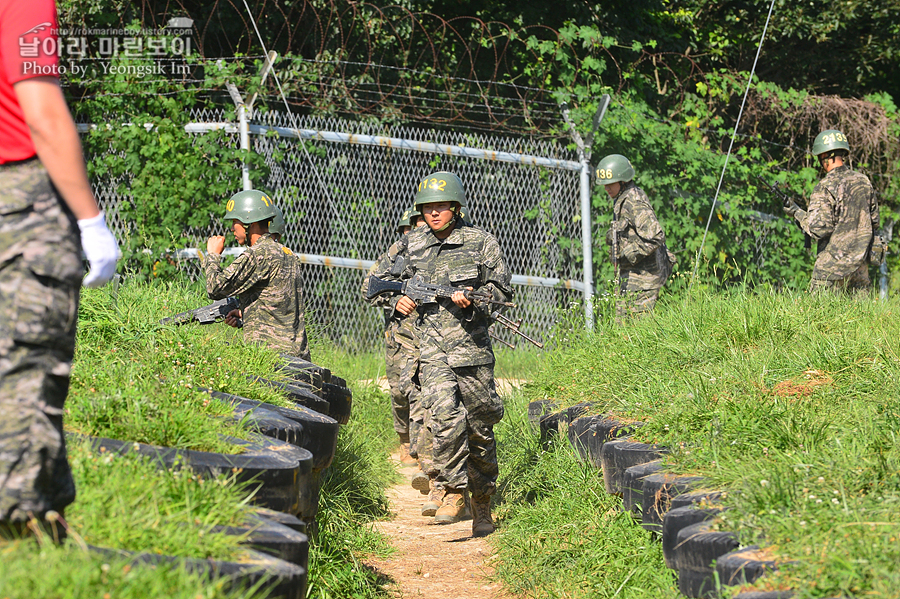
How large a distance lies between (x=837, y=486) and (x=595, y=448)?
6.64ft

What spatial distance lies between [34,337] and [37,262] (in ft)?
0.67

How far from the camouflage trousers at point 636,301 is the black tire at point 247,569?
18.1 feet

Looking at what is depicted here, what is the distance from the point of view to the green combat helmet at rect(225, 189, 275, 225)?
7.07 meters

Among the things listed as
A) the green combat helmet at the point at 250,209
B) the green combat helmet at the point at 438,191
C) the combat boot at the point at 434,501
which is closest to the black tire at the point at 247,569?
the combat boot at the point at 434,501

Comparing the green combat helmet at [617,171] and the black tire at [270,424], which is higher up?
the green combat helmet at [617,171]

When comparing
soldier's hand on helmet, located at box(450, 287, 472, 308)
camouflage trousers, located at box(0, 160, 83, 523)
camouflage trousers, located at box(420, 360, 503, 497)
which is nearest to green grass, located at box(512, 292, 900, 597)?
camouflage trousers, located at box(420, 360, 503, 497)

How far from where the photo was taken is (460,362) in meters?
6.20

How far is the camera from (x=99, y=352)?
4836 mm

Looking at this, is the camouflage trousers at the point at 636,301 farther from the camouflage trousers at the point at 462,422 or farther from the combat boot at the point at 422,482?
the combat boot at the point at 422,482

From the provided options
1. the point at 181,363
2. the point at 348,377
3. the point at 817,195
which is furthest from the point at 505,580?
the point at 817,195

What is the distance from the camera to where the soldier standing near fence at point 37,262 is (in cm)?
269

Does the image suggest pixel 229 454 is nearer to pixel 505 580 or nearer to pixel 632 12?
pixel 505 580

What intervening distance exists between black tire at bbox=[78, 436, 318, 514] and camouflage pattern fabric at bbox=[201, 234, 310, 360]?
A: 2.88 m

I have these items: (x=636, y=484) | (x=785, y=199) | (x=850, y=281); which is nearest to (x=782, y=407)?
(x=636, y=484)
